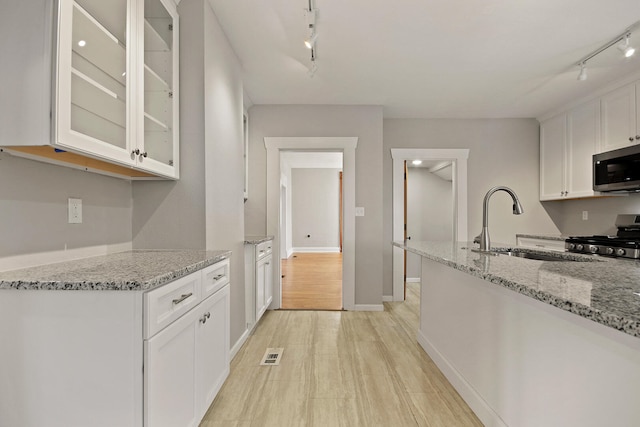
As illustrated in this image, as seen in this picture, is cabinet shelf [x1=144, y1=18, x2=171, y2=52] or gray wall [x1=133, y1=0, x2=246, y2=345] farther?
gray wall [x1=133, y1=0, x2=246, y2=345]

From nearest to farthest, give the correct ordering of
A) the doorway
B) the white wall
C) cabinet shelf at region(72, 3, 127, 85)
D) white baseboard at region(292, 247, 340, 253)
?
1. cabinet shelf at region(72, 3, 127, 85)
2. the white wall
3. the doorway
4. white baseboard at region(292, 247, 340, 253)

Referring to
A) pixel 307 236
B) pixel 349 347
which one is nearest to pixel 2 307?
pixel 349 347

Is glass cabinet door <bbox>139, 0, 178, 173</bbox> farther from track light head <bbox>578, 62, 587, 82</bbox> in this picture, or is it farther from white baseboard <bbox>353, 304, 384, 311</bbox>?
track light head <bbox>578, 62, 587, 82</bbox>

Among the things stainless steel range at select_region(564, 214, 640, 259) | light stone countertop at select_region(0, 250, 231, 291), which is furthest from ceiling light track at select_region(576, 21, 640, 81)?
light stone countertop at select_region(0, 250, 231, 291)

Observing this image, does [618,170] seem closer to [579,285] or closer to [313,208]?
[579,285]

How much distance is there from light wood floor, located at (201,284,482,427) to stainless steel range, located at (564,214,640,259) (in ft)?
5.87

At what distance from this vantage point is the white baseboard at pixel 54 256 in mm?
1168

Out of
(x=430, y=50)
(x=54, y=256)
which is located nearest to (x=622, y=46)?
(x=430, y=50)

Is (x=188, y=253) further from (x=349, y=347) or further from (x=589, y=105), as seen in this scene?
(x=589, y=105)

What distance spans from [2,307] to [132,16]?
1357mm

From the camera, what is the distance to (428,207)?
5402mm

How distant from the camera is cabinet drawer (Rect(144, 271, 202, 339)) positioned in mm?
1037

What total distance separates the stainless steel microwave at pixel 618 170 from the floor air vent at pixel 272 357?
11.5 ft

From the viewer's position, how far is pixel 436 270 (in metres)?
2.35
